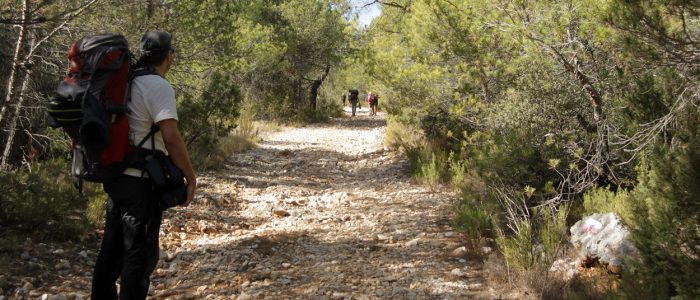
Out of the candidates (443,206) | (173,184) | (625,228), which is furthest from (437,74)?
(173,184)

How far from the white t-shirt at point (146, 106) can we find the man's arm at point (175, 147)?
4cm

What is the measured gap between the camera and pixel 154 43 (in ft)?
9.60

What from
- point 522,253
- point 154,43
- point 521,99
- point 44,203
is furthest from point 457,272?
point 44,203

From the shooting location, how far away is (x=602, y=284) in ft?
12.9

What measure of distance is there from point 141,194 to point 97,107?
51cm

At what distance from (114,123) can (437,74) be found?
15.7 feet

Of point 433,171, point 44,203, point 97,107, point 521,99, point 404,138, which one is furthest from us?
point 404,138

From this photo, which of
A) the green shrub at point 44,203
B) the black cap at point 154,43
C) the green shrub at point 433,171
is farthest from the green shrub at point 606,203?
the green shrub at point 44,203

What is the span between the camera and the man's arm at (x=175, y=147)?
8.97 ft

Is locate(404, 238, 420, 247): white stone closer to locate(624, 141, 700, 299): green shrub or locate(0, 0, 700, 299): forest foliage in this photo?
locate(0, 0, 700, 299): forest foliage

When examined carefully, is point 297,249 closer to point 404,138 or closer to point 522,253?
point 522,253

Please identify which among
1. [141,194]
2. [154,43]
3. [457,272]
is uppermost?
[154,43]

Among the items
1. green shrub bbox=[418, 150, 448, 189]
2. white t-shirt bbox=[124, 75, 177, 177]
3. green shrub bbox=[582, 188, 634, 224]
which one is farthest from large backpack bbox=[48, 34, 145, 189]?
green shrub bbox=[418, 150, 448, 189]

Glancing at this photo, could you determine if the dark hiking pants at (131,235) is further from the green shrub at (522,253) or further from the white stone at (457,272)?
the green shrub at (522,253)
